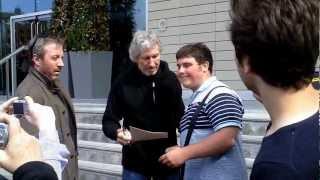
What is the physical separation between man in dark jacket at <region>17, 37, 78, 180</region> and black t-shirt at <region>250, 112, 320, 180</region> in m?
2.33

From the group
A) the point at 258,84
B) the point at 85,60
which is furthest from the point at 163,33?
the point at 258,84

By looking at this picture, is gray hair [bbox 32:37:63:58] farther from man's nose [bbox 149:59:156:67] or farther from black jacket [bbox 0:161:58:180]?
black jacket [bbox 0:161:58:180]

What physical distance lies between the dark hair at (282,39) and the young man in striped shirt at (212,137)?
151 centimetres

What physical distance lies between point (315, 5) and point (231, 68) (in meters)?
7.81

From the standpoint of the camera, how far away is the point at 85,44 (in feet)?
34.1

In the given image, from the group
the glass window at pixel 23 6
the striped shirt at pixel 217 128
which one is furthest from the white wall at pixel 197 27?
the striped shirt at pixel 217 128

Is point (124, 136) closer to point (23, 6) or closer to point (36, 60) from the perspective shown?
point (36, 60)

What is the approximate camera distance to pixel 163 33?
10383 mm

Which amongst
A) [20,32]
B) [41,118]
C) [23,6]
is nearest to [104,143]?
[41,118]

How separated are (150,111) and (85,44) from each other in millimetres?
6680

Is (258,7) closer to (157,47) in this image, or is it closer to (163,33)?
(157,47)

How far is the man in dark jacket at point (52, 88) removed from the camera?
368 cm

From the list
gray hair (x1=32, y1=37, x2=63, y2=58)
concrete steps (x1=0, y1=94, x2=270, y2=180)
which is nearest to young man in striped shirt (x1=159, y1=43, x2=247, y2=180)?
gray hair (x1=32, y1=37, x2=63, y2=58)

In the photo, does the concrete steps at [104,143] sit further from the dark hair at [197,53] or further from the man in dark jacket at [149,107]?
the dark hair at [197,53]
